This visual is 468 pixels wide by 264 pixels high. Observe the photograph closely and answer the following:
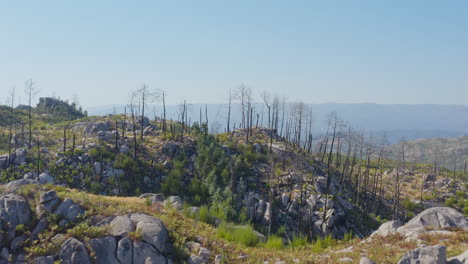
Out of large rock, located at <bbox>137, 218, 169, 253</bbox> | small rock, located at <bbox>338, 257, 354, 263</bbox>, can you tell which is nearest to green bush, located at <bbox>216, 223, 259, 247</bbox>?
large rock, located at <bbox>137, 218, 169, 253</bbox>

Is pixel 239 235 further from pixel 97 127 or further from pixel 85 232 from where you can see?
pixel 97 127

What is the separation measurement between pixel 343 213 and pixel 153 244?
35447mm

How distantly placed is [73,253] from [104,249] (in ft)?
4.30

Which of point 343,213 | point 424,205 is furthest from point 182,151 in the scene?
point 424,205

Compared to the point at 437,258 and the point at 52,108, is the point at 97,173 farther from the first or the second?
the point at 52,108

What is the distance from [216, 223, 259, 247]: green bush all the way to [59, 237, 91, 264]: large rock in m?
7.64

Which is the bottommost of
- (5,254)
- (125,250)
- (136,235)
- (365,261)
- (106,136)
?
(5,254)

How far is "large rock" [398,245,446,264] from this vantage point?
1162 cm

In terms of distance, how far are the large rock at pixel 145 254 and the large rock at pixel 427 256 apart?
10.8m

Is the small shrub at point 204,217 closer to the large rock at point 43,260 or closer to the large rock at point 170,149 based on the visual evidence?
the large rock at point 43,260

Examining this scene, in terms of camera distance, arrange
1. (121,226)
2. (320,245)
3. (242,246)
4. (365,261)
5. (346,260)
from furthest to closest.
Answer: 1. (320,245)
2. (242,246)
3. (121,226)
4. (346,260)
5. (365,261)

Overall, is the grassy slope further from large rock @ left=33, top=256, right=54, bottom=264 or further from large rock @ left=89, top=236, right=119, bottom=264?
large rock @ left=33, top=256, right=54, bottom=264

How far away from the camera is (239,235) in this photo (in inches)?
750

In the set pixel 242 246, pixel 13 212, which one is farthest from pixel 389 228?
pixel 13 212
